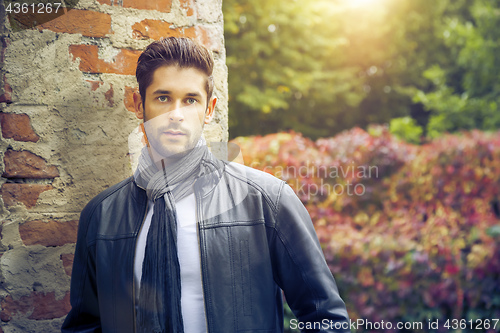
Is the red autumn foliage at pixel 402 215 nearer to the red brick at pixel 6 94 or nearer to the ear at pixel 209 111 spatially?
the ear at pixel 209 111

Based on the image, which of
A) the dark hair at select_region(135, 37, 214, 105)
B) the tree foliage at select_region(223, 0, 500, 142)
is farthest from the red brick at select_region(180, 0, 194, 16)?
the tree foliage at select_region(223, 0, 500, 142)

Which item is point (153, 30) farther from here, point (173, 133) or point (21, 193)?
point (21, 193)

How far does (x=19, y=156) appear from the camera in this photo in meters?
1.66

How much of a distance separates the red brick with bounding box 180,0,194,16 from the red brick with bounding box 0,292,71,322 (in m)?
1.31

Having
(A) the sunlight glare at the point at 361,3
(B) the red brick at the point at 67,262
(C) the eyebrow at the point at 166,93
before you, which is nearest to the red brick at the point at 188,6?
(C) the eyebrow at the point at 166,93

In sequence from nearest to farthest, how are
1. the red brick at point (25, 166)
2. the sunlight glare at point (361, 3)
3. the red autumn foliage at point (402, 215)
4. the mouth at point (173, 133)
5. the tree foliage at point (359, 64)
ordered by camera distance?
the mouth at point (173, 133), the red brick at point (25, 166), the red autumn foliage at point (402, 215), the tree foliage at point (359, 64), the sunlight glare at point (361, 3)

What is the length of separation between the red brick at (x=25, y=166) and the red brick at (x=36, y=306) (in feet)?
1.59

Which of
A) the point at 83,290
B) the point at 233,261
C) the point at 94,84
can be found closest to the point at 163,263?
the point at 233,261

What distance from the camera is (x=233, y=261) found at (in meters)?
1.38

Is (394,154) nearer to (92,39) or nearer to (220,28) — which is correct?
(220,28)

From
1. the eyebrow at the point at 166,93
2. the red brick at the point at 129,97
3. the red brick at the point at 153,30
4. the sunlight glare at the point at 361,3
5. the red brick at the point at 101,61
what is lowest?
the eyebrow at the point at 166,93

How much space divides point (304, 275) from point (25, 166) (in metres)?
1.18

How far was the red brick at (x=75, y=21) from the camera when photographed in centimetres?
167

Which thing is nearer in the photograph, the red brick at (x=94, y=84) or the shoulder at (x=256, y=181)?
the shoulder at (x=256, y=181)
